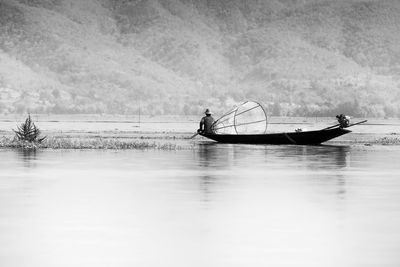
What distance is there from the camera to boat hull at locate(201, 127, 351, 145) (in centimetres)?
5919

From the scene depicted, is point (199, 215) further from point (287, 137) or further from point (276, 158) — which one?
point (287, 137)

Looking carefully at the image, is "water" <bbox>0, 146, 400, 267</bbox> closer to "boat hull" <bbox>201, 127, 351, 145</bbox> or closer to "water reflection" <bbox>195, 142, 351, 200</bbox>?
"water reflection" <bbox>195, 142, 351, 200</bbox>

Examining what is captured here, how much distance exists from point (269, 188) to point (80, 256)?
12.6 metres

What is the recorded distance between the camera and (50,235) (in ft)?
52.6

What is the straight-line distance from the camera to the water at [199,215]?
46.2ft

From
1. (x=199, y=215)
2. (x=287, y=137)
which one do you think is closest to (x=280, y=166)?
(x=199, y=215)

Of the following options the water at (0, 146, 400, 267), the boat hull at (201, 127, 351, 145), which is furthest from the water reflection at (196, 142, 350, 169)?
the boat hull at (201, 127, 351, 145)

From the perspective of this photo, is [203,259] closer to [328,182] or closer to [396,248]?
[396,248]

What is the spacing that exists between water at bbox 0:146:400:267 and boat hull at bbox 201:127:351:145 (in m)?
23.0

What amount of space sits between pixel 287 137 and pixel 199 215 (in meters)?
41.1

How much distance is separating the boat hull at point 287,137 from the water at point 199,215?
23.0m

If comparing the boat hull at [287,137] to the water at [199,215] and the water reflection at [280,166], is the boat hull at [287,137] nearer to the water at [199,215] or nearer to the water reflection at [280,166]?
the water reflection at [280,166]

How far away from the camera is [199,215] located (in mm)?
19078

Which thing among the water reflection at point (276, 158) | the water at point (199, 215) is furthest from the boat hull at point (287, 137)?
the water at point (199, 215)
